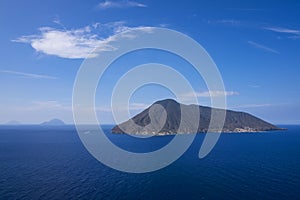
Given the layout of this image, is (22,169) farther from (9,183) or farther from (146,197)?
(146,197)

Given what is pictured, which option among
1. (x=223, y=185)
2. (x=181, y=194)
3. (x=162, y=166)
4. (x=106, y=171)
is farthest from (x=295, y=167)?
(x=106, y=171)

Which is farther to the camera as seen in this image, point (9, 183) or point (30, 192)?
point (9, 183)

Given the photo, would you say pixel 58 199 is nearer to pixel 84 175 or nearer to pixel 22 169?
pixel 84 175

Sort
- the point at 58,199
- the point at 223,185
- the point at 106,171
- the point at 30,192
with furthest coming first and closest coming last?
the point at 106,171 → the point at 223,185 → the point at 30,192 → the point at 58,199

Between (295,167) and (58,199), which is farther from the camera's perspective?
(295,167)

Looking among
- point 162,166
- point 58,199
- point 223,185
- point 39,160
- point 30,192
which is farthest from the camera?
point 39,160

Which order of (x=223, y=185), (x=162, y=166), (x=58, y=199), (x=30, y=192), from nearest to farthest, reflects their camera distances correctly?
(x=58, y=199)
(x=30, y=192)
(x=223, y=185)
(x=162, y=166)

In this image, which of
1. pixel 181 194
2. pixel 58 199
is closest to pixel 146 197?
pixel 181 194

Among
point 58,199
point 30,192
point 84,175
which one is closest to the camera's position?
point 58,199

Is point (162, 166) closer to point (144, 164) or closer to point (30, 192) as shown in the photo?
point (144, 164)
